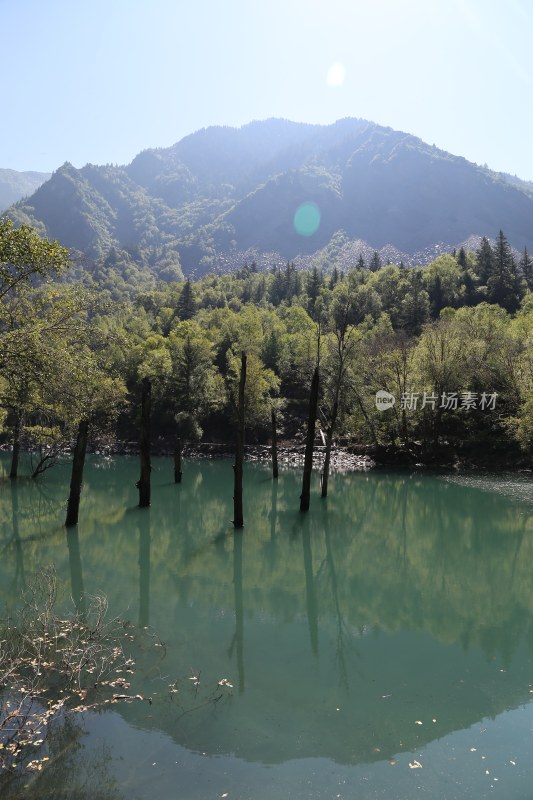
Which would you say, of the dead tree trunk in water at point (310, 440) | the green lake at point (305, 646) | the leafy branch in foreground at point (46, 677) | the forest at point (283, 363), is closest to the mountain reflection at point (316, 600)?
the green lake at point (305, 646)

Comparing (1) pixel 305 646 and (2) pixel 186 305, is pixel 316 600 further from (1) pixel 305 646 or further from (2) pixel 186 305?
(2) pixel 186 305

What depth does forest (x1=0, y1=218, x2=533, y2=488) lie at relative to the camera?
1027 centimetres

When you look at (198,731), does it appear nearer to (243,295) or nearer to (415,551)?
(415,551)

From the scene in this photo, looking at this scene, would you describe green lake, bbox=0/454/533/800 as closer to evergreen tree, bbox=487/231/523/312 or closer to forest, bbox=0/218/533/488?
forest, bbox=0/218/533/488

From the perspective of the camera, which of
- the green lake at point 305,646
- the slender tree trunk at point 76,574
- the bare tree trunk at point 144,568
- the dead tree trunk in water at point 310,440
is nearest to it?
the green lake at point 305,646

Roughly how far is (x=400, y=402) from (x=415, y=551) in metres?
22.2

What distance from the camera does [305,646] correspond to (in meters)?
10.4

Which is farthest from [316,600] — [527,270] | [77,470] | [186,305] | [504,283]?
[527,270]

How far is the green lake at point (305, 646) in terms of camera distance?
6.41m

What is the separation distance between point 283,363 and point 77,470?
50.3 meters

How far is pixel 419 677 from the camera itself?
910 cm

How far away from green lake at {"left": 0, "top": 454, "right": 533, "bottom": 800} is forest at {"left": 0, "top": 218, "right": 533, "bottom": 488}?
4.97m

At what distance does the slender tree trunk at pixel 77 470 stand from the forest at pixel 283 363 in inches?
35.4

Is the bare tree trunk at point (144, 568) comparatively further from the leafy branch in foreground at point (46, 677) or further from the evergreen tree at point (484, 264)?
the evergreen tree at point (484, 264)
